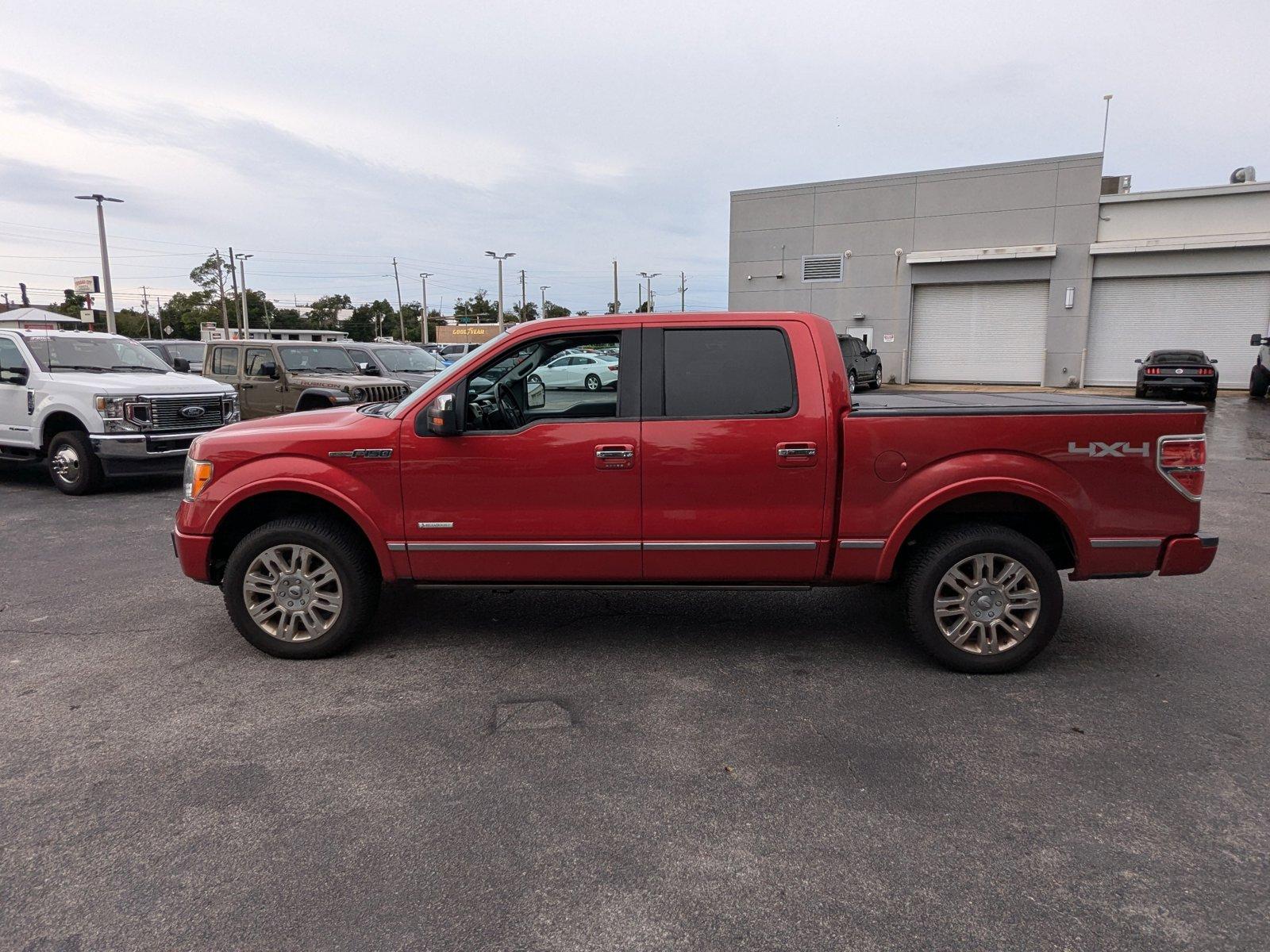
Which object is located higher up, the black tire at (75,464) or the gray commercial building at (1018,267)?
the gray commercial building at (1018,267)

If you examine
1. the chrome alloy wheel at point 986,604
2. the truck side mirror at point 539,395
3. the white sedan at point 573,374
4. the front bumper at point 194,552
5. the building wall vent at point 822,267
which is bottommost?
the chrome alloy wheel at point 986,604

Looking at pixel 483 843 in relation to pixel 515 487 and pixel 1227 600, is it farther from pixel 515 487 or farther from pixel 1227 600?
pixel 1227 600

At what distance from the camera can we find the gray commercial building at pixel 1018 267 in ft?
81.5

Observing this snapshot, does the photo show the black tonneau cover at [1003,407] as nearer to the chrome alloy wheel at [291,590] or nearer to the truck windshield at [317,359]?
the chrome alloy wheel at [291,590]

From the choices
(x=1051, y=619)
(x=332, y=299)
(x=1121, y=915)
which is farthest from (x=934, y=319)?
(x=332, y=299)

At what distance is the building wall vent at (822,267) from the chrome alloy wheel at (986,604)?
88.7 ft

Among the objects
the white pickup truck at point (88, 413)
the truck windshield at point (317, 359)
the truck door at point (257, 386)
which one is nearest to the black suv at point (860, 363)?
the truck windshield at point (317, 359)

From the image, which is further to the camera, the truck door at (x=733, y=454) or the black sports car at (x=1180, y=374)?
the black sports car at (x=1180, y=374)

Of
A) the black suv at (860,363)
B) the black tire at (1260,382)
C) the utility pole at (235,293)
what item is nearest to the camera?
the black suv at (860,363)

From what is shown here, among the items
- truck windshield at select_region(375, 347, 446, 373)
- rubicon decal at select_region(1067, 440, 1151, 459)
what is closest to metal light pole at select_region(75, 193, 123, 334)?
truck windshield at select_region(375, 347, 446, 373)

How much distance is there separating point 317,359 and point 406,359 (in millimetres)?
1931

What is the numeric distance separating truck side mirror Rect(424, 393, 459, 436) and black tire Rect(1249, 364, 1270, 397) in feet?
85.8

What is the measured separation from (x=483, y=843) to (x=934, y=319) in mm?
28878

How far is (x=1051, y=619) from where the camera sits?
170 inches
